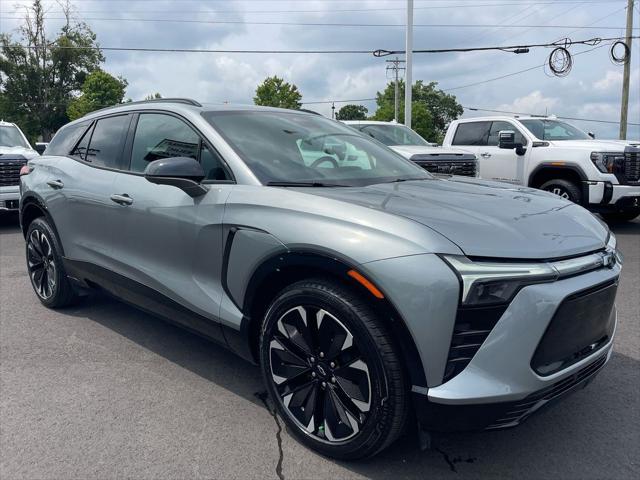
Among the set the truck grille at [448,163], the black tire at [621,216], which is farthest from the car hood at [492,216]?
the black tire at [621,216]

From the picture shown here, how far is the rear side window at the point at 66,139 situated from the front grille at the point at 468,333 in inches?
142

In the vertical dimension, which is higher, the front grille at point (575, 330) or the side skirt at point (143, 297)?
the front grille at point (575, 330)

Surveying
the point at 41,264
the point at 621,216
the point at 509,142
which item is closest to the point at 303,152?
the point at 41,264

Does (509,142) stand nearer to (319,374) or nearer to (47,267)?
(47,267)

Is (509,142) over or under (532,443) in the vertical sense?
over

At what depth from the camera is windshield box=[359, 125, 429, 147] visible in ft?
34.2

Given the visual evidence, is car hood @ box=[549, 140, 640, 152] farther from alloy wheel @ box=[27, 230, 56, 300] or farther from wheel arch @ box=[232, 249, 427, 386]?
alloy wheel @ box=[27, 230, 56, 300]

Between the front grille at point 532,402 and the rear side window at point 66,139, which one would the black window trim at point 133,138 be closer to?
the rear side window at point 66,139

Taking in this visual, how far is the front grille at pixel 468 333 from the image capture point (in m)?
2.15

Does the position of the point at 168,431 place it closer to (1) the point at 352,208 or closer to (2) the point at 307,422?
(2) the point at 307,422

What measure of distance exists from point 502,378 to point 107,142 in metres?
3.25

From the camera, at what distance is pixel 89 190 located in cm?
405

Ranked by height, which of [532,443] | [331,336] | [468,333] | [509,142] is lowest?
[532,443]

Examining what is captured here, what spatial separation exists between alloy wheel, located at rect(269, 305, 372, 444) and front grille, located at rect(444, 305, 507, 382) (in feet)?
1.22
